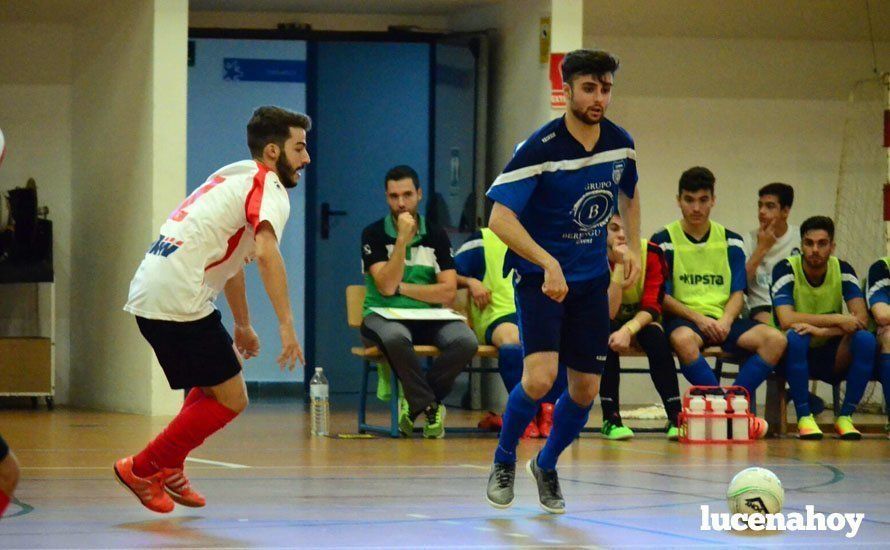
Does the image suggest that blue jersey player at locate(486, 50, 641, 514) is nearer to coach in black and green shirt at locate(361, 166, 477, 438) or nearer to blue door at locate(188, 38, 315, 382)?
coach in black and green shirt at locate(361, 166, 477, 438)

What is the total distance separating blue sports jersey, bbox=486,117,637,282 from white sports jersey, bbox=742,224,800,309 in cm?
429

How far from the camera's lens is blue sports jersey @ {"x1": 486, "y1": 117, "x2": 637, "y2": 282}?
17.2 ft

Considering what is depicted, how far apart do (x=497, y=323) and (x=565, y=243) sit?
357 centimetres

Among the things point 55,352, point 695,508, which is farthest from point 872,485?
point 55,352

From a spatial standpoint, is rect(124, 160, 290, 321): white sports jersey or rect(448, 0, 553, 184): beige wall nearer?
rect(124, 160, 290, 321): white sports jersey

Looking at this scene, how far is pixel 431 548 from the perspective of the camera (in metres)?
4.22

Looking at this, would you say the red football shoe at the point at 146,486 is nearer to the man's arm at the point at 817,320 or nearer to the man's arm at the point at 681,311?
the man's arm at the point at 681,311

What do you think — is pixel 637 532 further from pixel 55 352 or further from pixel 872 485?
pixel 55 352

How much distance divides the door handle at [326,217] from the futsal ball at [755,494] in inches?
309

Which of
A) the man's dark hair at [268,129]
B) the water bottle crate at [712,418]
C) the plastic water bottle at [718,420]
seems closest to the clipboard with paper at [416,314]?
the water bottle crate at [712,418]

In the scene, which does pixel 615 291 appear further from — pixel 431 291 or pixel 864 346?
pixel 864 346

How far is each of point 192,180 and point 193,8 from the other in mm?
1844

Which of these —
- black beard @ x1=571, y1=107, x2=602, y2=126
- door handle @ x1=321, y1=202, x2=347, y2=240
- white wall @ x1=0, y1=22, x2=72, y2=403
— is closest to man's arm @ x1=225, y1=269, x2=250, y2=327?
black beard @ x1=571, y1=107, x2=602, y2=126

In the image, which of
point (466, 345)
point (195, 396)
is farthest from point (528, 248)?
point (466, 345)
